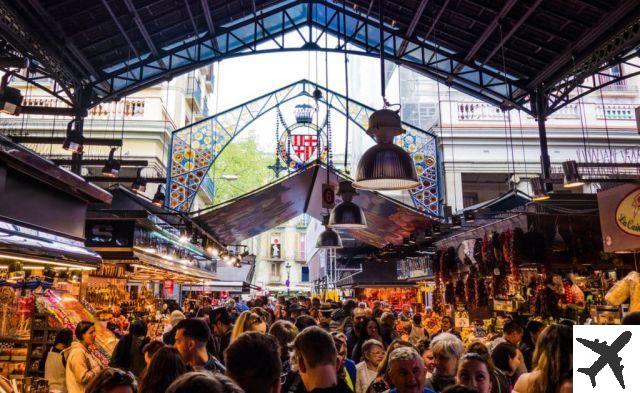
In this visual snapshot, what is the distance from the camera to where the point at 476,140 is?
1762cm

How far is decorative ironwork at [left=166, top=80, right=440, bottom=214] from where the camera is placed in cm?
1181

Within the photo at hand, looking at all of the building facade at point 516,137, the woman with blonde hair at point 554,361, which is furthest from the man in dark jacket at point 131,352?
the building facade at point 516,137

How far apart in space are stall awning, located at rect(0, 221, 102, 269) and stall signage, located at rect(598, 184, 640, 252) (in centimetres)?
652

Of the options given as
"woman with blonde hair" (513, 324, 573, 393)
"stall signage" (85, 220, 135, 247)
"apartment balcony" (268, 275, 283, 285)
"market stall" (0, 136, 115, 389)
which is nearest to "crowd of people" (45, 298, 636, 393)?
"woman with blonde hair" (513, 324, 573, 393)

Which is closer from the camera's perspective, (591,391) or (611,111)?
(591,391)

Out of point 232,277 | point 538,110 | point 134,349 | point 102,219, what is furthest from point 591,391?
point 232,277

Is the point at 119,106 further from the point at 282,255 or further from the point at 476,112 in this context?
the point at 282,255

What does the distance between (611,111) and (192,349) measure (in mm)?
18414

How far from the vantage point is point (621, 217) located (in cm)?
637

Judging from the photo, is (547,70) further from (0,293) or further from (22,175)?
(0,293)

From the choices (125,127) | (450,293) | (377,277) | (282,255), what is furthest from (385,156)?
(282,255)

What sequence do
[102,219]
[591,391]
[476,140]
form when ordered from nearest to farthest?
[591,391] → [102,219] → [476,140]

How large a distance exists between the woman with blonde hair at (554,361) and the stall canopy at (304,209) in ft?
26.6

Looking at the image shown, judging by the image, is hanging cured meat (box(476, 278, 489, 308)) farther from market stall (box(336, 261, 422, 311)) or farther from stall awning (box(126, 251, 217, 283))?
market stall (box(336, 261, 422, 311))
